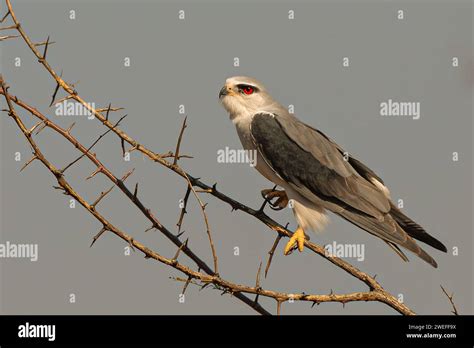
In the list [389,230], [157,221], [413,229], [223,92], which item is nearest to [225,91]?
[223,92]

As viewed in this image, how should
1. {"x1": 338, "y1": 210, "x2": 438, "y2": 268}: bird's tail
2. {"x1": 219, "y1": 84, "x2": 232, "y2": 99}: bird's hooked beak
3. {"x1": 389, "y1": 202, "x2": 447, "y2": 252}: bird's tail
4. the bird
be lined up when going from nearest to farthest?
{"x1": 338, "y1": 210, "x2": 438, "y2": 268}: bird's tail < {"x1": 389, "y1": 202, "x2": 447, "y2": 252}: bird's tail < the bird < {"x1": 219, "y1": 84, "x2": 232, "y2": 99}: bird's hooked beak

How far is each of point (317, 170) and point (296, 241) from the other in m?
0.91

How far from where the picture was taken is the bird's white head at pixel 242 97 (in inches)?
260

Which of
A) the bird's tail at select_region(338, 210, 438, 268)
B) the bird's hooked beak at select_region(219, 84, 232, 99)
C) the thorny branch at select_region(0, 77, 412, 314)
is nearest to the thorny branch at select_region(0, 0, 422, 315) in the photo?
the thorny branch at select_region(0, 77, 412, 314)

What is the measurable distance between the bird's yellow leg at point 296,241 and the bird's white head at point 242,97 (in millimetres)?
1563

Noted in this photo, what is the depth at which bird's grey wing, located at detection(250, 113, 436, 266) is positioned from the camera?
6109 mm

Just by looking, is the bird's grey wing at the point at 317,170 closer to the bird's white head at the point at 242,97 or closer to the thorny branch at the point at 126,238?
the bird's white head at the point at 242,97

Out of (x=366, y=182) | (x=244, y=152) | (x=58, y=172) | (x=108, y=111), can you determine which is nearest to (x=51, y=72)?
(x=108, y=111)

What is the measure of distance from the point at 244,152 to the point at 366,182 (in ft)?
4.19

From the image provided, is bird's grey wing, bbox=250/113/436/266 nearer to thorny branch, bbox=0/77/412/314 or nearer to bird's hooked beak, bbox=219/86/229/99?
bird's hooked beak, bbox=219/86/229/99

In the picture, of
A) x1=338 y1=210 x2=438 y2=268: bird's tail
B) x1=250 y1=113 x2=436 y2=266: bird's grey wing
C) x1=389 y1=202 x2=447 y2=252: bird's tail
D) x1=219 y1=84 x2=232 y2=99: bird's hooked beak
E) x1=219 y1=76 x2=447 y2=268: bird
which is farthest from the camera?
x1=219 y1=84 x2=232 y2=99: bird's hooked beak

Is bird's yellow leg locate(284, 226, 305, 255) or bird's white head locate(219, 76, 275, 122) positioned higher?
bird's white head locate(219, 76, 275, 122)


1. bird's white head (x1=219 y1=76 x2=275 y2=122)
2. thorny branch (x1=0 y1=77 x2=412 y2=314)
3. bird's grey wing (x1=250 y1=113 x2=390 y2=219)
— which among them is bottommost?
thorny branch (x1=0 y1=77 x2=412 y2=314)
